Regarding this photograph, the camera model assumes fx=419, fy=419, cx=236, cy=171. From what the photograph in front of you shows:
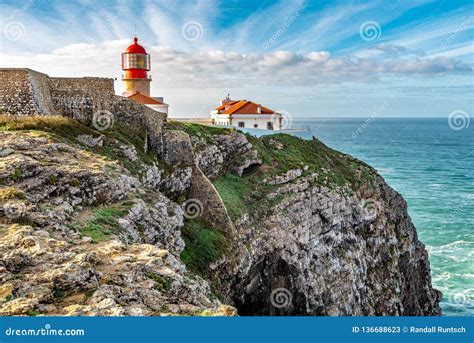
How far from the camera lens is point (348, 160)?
3912 cm

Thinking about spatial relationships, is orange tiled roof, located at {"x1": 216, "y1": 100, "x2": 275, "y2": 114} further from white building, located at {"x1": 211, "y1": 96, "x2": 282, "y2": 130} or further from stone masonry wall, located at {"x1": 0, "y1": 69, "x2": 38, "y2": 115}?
stone masonry wall, located at {"x1": 0, "y1": 69, "x2": 38, "y2": 115}

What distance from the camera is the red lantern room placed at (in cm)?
3769

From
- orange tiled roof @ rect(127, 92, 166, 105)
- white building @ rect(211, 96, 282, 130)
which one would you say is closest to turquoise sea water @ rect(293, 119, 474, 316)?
white building @ rect(211, 96, 282, 130)

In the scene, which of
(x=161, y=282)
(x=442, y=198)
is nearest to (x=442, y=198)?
(x=442, y=198)

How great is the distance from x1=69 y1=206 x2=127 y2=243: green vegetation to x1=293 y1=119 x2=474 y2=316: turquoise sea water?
30.0 meters

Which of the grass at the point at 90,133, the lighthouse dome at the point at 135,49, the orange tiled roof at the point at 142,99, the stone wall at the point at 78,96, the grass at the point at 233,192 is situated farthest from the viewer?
the lighthouse dome at the point at 135,49

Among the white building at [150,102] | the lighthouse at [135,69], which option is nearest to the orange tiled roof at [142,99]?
the white building at [150,102]

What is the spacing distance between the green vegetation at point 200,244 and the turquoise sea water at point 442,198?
73.3ft

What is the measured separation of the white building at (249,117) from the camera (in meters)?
41.9

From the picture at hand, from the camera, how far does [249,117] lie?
42281 millimetres

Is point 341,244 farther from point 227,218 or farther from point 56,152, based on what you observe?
point 56,152

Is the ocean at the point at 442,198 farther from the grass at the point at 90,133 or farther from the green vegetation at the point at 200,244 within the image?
the grass at the point at 90,133

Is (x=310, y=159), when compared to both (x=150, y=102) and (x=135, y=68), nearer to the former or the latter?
(x=150, y=102)

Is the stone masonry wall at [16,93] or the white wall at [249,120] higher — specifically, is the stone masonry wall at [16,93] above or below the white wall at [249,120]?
below
